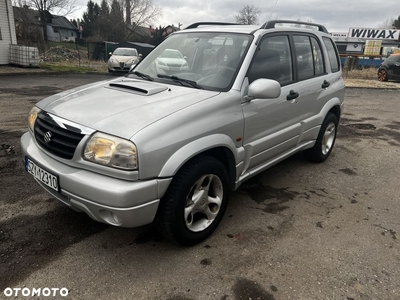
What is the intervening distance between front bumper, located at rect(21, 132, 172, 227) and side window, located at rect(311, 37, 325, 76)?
2.94 meters

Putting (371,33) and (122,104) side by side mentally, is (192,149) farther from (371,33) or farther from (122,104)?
(371,33)

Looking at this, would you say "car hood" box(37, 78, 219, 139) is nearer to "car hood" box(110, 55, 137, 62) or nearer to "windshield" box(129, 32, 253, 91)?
"windshield" box(129, 32, 253, 91)

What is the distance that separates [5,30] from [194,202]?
19.2 m

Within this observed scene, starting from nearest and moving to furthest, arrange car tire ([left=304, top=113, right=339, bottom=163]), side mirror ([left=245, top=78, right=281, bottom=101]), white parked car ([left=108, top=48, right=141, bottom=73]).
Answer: side mirror ([left=245, top=78, right=281, bottom=101])
car tire ([left=304, top=113, right=339, bottom=163])
white parked car ([left=108, top=48, right=141, bottom=73])

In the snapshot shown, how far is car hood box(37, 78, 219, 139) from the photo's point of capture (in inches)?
91.3

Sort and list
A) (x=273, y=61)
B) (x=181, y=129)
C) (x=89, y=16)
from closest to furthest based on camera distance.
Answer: (x=181, y=129), (x=273, y=61), (x=89, y=16)

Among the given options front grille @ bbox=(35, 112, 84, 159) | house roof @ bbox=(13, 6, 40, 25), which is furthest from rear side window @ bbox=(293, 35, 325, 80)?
house roof @ bbox=(13, 6, 40, 25)

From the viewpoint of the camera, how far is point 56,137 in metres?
2.49

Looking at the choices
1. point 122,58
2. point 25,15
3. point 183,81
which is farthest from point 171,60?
point 25,15

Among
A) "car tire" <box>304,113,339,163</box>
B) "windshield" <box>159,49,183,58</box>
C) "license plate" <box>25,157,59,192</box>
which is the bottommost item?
"car tire" <box>304,113,339,163</box>

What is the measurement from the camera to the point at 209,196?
2.88m

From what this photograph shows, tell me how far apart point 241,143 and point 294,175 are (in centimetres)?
174

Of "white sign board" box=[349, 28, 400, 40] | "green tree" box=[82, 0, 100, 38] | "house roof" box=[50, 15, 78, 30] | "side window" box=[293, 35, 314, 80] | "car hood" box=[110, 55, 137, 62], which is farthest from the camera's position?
"house roof" box=[50, 15, 78, 30]

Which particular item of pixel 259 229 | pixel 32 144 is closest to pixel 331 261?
pixel 259 229
